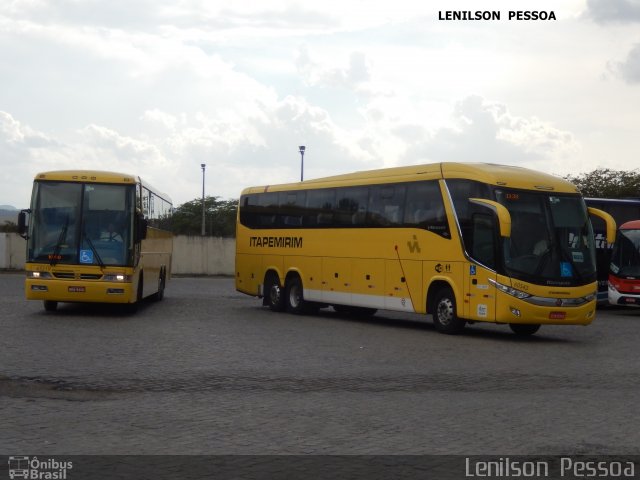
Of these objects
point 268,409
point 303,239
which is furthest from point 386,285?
point 268,409

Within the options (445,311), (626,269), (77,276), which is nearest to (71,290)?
(77,276)

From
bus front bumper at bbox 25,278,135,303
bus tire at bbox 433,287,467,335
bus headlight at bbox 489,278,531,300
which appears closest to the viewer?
bus headlight at bbox 489,278,531,300

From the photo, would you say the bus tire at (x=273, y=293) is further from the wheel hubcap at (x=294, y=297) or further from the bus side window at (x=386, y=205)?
the bus side window at (x=386, y=205)

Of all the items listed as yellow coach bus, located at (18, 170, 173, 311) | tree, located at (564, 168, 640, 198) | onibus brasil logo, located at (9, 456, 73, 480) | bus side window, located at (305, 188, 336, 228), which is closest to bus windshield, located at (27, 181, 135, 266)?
yellow coach bus, located at (18, 170, 173, 311)

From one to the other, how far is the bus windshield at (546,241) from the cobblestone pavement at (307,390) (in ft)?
4.55

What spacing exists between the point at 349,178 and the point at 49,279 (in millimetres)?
7518

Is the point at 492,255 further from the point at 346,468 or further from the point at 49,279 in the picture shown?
the point at 346,468

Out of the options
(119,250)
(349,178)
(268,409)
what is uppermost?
(349,178)

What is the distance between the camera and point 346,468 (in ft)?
27.1

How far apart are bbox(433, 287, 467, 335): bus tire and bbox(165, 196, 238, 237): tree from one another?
90445 mm

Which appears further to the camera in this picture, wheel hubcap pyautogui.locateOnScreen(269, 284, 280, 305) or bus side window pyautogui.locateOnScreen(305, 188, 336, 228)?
wheel hubcap pyautogui.locateOnScreen(269, 284, 280, 305)

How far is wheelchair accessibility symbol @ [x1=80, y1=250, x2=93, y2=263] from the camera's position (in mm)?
24438

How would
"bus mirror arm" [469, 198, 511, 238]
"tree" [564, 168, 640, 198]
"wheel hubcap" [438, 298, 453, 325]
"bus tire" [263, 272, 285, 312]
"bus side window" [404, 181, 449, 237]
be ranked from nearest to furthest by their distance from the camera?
"bus mirror arm" [469, 198, 511, 238]
"wheel hubcap" [438, 298, 453, 325]
"bus side window" [404, 181, 449, 237]
"bus tire" [263, 272, 285, 312]
"tree" [564, 168, 640, 198]

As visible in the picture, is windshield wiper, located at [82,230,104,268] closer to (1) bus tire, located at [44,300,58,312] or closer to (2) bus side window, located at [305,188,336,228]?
(1) bus tire, located at [44,300,58,312]
